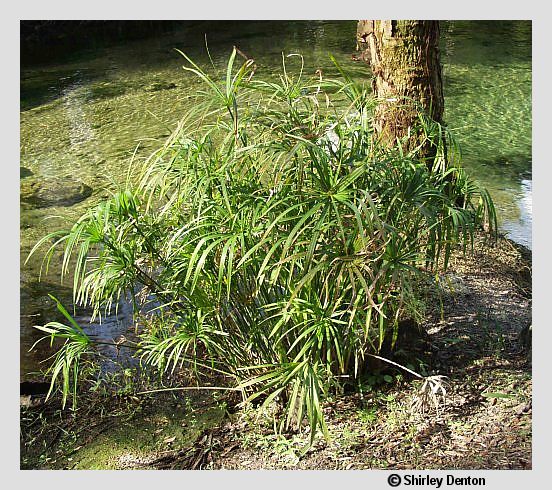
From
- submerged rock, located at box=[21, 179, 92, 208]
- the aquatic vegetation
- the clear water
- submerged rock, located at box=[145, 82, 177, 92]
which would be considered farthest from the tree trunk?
submerged rock, located at box=[145, 82, 177, 92]

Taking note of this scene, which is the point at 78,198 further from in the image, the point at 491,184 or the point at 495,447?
the point at 495,447

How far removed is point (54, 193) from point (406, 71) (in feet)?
10.2

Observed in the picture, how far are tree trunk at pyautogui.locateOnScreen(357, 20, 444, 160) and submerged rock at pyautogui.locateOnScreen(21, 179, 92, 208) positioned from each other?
2692 mm

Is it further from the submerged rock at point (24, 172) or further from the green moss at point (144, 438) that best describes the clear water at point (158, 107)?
the green moss at point (144, 438)

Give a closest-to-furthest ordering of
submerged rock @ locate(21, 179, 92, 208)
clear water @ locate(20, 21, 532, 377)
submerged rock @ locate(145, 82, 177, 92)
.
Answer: clear water @ locate(20, 21, 532, 377) → submerged rock @ locate(21, 179, 92, 208) → submerged rock @ locate(145, 82, 177, 92)

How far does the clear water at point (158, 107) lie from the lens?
5465mm

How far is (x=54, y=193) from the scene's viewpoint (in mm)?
5969

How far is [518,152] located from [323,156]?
422 centimetres

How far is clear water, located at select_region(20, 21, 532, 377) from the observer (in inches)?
215

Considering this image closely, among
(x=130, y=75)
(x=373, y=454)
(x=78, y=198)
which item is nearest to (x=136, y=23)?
(x=130, y=75)

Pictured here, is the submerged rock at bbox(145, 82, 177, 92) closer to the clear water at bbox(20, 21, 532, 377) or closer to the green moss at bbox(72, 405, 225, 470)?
the clear water at bbox(20, 21, 532, 377)

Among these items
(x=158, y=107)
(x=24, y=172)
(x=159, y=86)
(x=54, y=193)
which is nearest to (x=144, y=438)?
(x=54, y=193)

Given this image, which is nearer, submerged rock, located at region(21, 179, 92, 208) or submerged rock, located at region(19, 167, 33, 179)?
submerged rock, located at region(21, 179, 92, 208)

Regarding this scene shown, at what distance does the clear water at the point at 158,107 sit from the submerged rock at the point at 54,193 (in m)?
0.01
